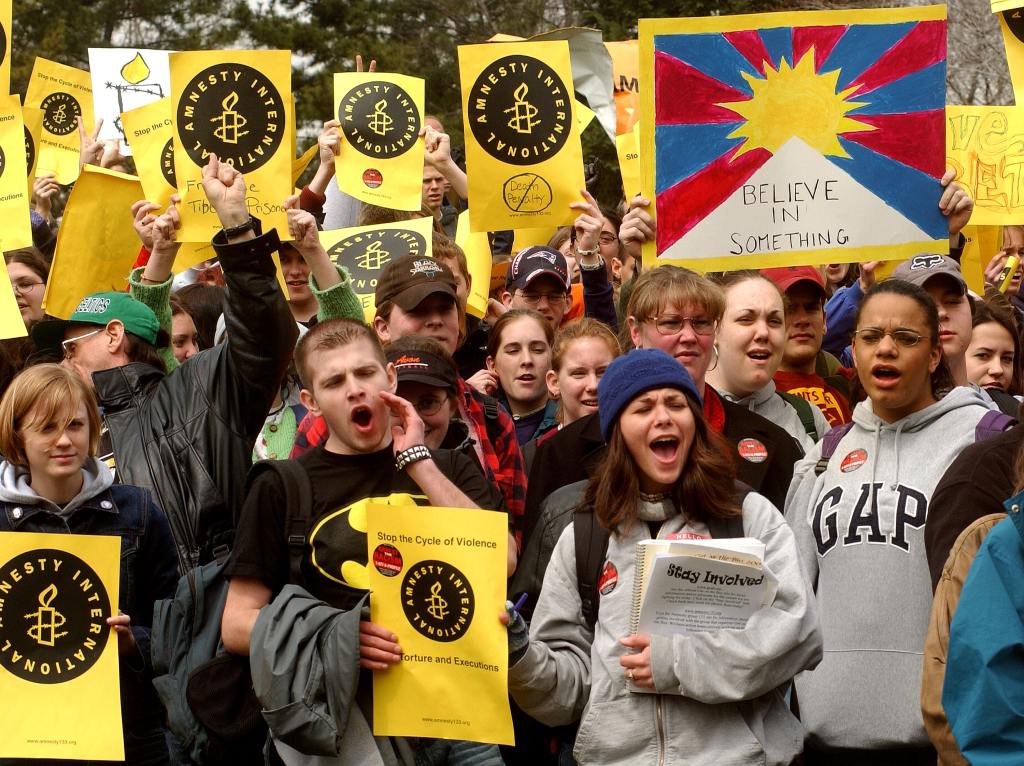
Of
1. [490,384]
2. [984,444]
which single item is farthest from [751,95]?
[984,444]

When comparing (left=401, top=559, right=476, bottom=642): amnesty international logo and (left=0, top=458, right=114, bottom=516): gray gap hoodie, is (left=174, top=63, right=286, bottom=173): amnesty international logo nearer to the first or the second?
(left=0, top=458, right=114, bottom=516): gray gap hoodie

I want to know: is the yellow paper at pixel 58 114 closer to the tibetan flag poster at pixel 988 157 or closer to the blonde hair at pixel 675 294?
the tibetan flag poster at pixel 988 157

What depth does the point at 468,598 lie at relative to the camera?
15.7ft

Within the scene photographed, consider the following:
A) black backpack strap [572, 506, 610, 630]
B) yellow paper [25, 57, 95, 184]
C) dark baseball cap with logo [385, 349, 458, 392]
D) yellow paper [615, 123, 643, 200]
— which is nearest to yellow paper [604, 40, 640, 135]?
yellow paper [615, 123, 643, 200]

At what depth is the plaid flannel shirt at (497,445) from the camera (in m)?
6.00

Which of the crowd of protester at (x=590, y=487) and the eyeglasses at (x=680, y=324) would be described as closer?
the crowd of protester at (x=590, y=487)

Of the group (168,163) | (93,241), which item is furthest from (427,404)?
(168,163)

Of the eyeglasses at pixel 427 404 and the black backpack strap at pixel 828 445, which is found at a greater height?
the eyeglasses at pixel 427 404

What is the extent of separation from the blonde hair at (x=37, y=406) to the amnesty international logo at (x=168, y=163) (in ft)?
8.46

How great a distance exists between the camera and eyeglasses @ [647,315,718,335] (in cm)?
604

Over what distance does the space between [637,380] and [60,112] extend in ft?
21.6

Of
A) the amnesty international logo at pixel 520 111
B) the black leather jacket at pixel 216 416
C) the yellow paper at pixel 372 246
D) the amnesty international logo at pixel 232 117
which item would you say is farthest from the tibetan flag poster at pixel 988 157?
the black leather jacket at pixel 216 416

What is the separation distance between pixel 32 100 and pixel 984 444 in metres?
7.45

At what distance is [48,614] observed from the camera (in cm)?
543
